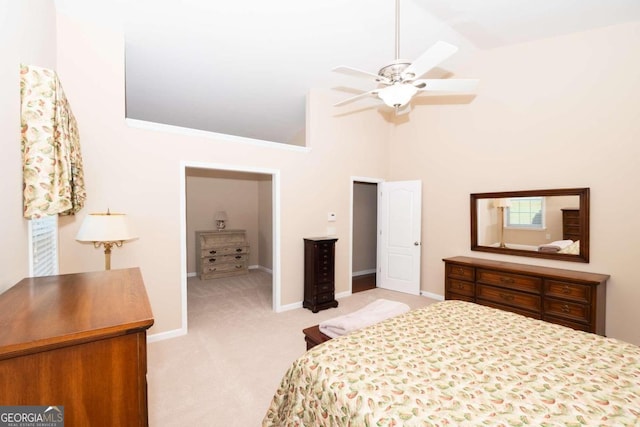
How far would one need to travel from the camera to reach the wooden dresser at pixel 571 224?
3326 millimetres

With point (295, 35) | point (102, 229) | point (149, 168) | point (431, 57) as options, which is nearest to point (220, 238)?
point (149, 168)

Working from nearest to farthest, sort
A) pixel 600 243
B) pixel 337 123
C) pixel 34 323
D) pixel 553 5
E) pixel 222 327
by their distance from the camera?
pixel 34 323 → pixel 553 5 → pixel 600 243 → pixel 222 327 → pixel 337 123

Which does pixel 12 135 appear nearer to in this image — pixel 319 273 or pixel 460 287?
pixel 319 273

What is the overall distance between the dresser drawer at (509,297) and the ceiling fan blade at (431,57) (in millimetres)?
2970

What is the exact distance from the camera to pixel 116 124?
2.96 m

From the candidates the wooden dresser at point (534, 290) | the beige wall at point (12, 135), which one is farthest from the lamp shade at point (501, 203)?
the beige wall at point (12, 135)

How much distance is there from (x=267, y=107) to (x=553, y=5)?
3.88 m

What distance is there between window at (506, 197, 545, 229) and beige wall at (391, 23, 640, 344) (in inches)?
7.3

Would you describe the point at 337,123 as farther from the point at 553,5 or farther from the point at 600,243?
the point at 600,243

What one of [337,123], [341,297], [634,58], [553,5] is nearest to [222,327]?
[341,297]

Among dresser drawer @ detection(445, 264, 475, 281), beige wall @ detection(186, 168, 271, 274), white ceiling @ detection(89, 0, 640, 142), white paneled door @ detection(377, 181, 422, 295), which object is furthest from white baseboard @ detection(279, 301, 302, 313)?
white ceiling @ detection(89, 0, 640, 142)

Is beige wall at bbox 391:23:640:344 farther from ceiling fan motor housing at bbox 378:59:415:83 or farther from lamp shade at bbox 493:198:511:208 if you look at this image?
ceiling fan motor housing at bbox 378:59:415:83

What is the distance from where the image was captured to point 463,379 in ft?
4.23

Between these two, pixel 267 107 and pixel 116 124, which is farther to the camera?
pixel 267 107
